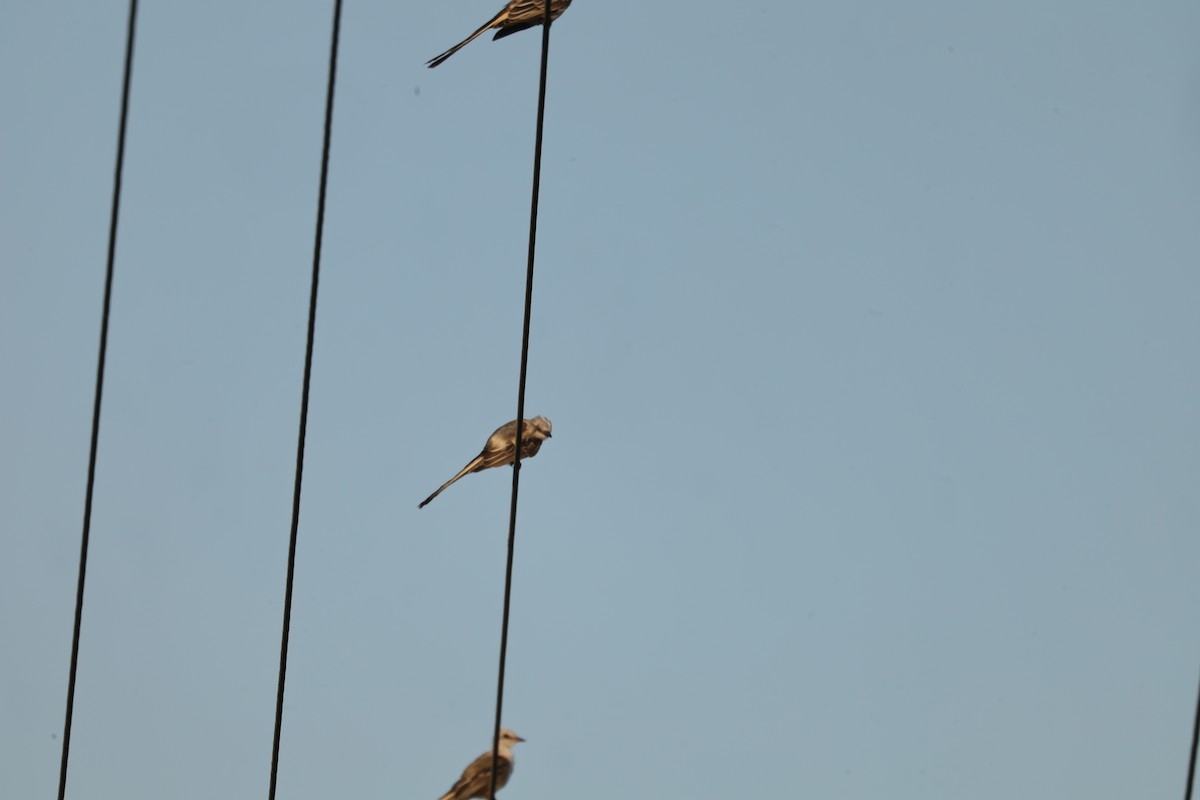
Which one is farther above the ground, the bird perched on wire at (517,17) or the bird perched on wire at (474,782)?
the bird perched on wire at (517,17)

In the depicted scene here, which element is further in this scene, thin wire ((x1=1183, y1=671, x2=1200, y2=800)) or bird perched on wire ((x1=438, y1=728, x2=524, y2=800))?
bird perched on wire ((x1=438, y1=728, x2=524, y2=800))

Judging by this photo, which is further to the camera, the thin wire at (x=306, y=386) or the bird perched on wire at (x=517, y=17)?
the bird perched on wire at (x=517, y=17)

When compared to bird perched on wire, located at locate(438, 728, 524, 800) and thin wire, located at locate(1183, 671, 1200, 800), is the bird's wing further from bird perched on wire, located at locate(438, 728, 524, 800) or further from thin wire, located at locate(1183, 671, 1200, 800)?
thin wire, located at locate(1183, 671, 1200, 800)

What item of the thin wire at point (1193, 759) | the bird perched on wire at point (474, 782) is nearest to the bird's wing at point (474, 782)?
the bird perched on wire at point (474, 782)

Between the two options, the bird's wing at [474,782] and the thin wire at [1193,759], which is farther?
the bird's wing at [474,782]

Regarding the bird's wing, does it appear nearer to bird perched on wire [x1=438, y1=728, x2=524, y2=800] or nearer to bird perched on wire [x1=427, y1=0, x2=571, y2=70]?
bird perched on wire [x1=438, y1=728, x2=524, y2=800]

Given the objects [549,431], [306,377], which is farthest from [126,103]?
[549,431]

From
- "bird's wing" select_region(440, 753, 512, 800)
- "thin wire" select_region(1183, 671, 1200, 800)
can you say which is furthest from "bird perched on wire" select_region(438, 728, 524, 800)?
"thin wire" select_region(1183, 671, 1200, 800)

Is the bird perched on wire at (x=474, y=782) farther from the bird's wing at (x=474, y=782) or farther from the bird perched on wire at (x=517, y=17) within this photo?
the bird perched on wire at (x=517, y=17)

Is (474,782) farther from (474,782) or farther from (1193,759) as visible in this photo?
(1193,759)

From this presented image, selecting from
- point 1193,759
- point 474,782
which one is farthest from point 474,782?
point 1193,759

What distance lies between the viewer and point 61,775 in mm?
8336

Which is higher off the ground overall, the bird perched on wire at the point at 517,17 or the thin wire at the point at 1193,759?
the bird perched on wire at the point at 517,17

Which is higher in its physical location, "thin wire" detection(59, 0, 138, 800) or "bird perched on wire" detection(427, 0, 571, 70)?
"bird perched on wire" detection(427, 0, 571, 70)
